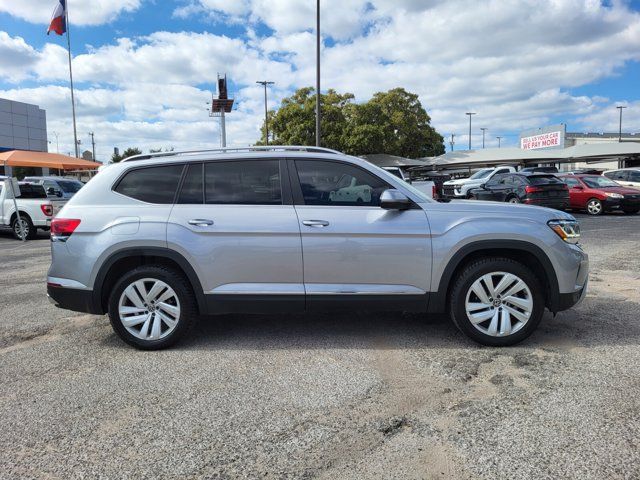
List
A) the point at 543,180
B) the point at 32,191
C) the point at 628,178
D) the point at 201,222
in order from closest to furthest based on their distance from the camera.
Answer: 1. the point at 201,222
2. the point at 32,191
3. the point at 543,180
4. the point at 628,178

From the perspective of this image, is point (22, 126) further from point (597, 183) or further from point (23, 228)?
point (597, 183)

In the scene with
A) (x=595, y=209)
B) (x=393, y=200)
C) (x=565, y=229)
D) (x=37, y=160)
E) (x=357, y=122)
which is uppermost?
(x=357, y=122)

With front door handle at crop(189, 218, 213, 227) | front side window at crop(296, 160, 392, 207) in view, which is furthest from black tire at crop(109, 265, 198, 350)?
front side window at crop(296, 160, 392, 207)

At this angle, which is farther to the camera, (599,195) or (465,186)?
(465,186)

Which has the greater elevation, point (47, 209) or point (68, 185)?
point (68, 185)

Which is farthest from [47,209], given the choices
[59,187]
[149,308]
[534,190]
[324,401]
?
[534,190]

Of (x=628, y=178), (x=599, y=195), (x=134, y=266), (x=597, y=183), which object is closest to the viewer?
(x=134, y=266)

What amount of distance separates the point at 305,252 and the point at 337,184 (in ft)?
2.23

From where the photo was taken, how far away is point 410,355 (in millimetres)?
4234

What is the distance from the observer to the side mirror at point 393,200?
4.16 metres

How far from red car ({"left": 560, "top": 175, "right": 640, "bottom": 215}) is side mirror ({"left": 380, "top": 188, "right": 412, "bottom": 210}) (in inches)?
617

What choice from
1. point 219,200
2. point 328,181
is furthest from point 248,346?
point 328,181

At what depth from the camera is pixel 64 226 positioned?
14.4ft

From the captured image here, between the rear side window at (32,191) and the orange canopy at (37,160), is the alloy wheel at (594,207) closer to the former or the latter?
the rear side window at (32,191)
